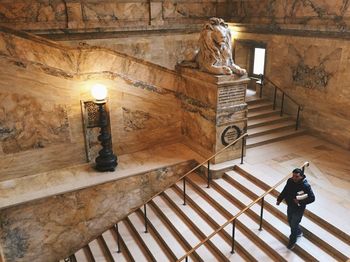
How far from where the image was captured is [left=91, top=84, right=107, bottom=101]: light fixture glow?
718 centimetres

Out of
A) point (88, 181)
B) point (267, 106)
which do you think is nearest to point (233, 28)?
point (267, 106)

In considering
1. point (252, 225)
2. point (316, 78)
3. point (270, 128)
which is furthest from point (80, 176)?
point (316, 78)

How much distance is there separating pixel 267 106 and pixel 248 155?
2.66m

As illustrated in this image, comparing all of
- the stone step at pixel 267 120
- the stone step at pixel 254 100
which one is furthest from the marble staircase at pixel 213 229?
the stone step at pixel 254 100

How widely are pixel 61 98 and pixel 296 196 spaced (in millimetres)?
5402

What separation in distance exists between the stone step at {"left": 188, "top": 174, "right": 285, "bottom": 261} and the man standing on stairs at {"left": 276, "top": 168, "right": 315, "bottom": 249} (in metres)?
0.50

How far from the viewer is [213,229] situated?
6535 mm

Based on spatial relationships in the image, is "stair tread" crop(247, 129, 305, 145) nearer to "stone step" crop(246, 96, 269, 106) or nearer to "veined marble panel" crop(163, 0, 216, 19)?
"stone step" crop(246, 96, 269, 106)

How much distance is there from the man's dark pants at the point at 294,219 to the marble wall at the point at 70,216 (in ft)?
10.7

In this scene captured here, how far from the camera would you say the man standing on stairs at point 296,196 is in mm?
5191

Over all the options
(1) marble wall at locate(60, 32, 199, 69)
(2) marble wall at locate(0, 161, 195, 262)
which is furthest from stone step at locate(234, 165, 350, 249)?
(1) marble wall at locate(60, 32, 199, 69)

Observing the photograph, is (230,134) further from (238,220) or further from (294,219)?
(294,219)

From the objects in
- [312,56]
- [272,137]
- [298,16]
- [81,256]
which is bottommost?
[81,256]

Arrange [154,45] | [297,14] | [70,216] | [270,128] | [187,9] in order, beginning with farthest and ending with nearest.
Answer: [187,9], [154,45], [270,128], [297,14], [70,216]
